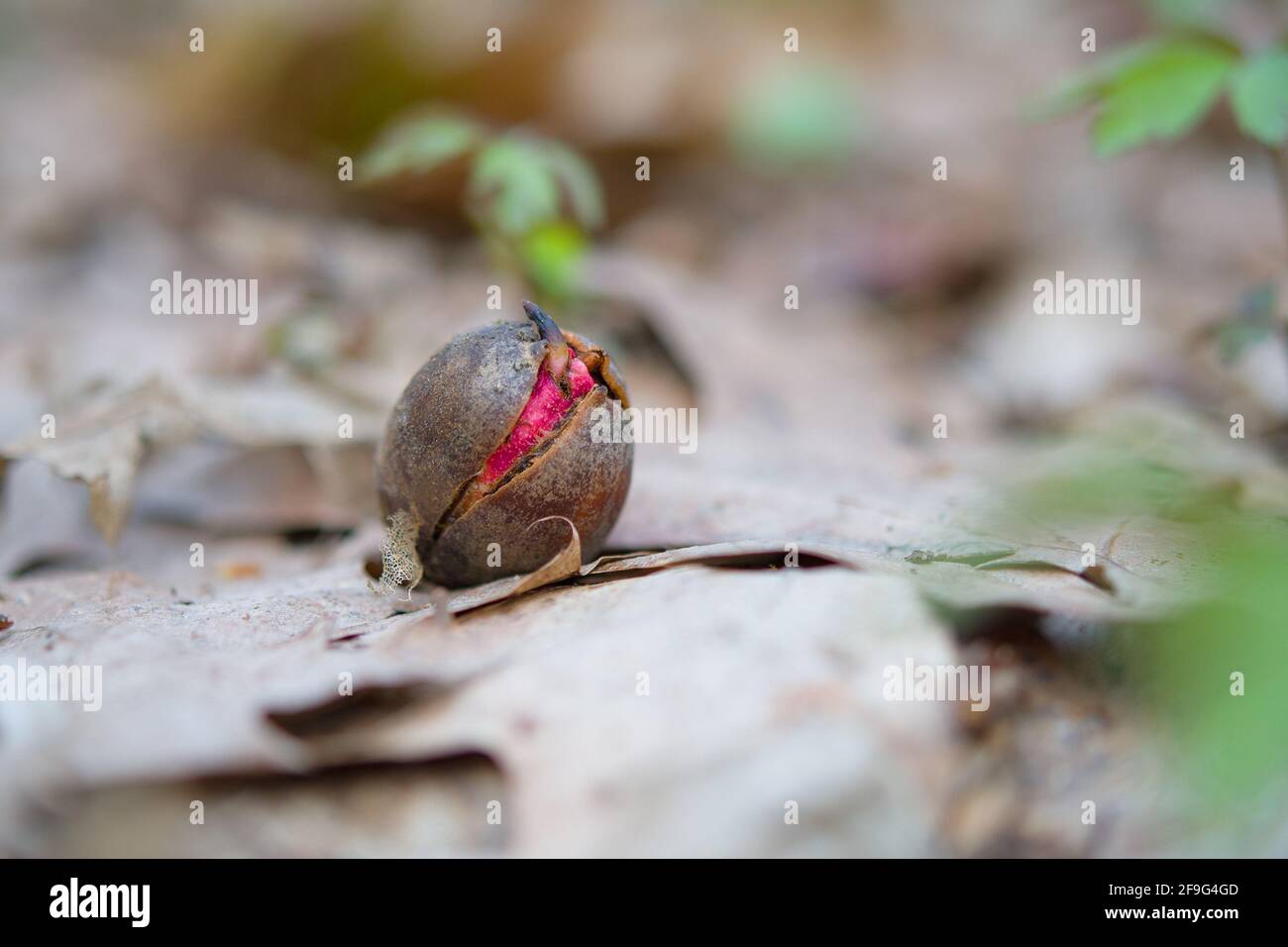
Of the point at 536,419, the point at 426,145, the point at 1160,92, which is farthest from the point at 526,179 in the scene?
the point at 1160,92

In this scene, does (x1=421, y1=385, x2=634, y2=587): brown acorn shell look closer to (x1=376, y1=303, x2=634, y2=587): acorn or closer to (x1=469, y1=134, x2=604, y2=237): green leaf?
(x1=376, y1=303, x2=634, y2=587): acorn

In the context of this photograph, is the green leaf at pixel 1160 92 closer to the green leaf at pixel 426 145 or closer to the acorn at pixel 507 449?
the acorn at pixel 507 449

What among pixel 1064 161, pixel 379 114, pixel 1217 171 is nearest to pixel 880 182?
pixel 1064 161

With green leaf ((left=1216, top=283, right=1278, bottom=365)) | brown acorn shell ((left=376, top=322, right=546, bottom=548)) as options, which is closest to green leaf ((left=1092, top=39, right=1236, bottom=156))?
green leaf ((left=1216, top=283, right=1278, bottom=365))

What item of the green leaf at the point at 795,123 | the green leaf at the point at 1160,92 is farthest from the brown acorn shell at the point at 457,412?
the green leaf at the point at 795,123

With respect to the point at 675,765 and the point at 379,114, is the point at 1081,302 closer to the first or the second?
the point at 379,114

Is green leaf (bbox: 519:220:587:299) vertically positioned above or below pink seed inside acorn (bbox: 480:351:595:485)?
above
